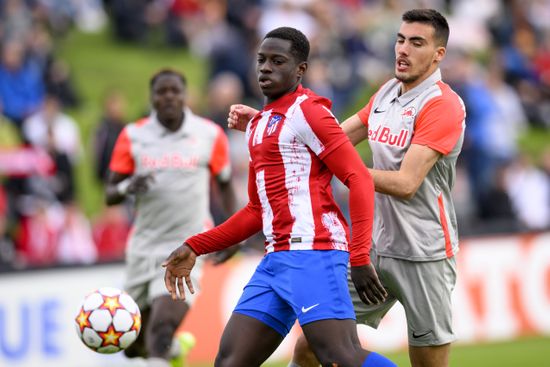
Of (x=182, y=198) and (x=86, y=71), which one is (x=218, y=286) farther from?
(x=86, y=71)

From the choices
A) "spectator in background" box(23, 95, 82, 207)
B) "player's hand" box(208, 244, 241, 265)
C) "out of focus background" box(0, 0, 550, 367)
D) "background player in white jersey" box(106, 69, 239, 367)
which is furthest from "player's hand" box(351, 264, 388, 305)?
"spectator in background" box(23, 95, 82, 207)

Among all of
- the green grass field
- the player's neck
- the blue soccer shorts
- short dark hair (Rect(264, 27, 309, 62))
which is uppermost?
short dark hair (Rect(264, 27, 309, 62))

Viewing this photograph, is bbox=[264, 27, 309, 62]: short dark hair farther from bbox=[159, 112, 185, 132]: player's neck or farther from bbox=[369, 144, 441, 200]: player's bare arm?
bbox=[159, 112, 185, 132]: player's neck

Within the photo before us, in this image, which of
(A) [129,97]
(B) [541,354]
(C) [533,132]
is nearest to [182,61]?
(A) [129,97]

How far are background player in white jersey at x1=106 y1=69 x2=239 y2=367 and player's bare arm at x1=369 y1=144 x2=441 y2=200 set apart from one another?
2.91m

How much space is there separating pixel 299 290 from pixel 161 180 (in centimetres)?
323

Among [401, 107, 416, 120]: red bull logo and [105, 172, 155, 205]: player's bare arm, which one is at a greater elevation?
[401, 107, 416, 120]: red bull logo

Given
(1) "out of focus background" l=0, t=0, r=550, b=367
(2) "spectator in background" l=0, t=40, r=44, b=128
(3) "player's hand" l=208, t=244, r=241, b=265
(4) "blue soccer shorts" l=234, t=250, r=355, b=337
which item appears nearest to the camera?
(4) "blue soccer shorts" l=234, t=250, r=355, b=337

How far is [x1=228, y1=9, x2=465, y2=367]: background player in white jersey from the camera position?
270 inches

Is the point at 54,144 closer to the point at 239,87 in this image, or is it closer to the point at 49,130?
the point at 49,130

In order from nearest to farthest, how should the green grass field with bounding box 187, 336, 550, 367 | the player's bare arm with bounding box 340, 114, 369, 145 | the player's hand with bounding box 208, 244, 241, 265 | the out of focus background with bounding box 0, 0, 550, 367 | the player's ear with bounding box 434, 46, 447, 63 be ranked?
1. the player's ear with bounding box 434, 46, 447, 63
2. the player's bare arm with bounding box 340, 114, 369, 145
3. the player's hand with bounding box 208, 244, 241, 265
4. the green grass field with bounding box 187, 336, 550, 367
5. the out of focus background with bounding box 0, 0, 550, 367

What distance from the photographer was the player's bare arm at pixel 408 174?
6625 millimetres

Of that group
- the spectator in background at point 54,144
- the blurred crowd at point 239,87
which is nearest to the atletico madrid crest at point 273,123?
the blurred crowd at point 239,87

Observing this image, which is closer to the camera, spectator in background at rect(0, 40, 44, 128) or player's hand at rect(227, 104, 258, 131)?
player's hand at rect(227, 104, 258, 131)
